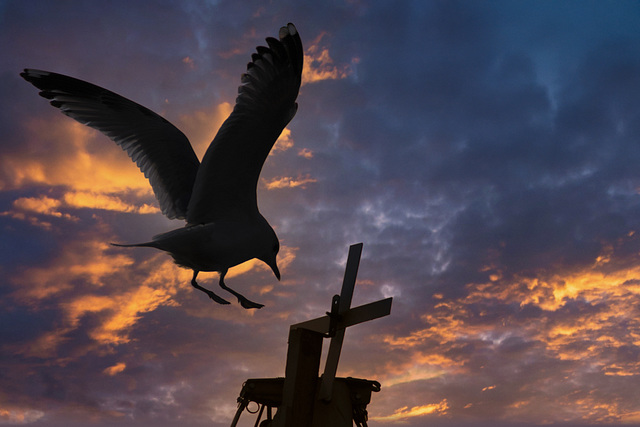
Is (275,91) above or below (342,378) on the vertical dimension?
above

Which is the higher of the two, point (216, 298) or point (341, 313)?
point (216, 298)

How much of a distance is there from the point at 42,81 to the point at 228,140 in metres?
3.39

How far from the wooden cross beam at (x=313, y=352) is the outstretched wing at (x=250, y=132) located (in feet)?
5.14

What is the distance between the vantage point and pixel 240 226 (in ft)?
19.8

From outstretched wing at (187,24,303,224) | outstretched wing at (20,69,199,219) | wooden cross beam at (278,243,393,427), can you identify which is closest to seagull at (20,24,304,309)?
outstretched wing at (187,24,303,224)

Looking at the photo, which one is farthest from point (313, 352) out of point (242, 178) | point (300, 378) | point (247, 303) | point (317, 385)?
point (242, 178)

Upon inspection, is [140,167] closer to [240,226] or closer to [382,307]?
[240,226]

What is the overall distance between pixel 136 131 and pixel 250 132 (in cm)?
244

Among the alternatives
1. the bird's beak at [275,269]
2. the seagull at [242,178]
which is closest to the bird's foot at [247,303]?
the seagull at [242,178]

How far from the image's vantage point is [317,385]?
219 inches

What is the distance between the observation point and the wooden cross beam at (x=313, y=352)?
517 cm

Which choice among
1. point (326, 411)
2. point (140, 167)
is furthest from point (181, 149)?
point (326, 411)

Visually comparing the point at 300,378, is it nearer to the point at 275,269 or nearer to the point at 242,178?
the point at 275,269

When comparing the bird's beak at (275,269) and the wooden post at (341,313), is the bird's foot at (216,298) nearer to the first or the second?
the bird's beak at (275,269)
